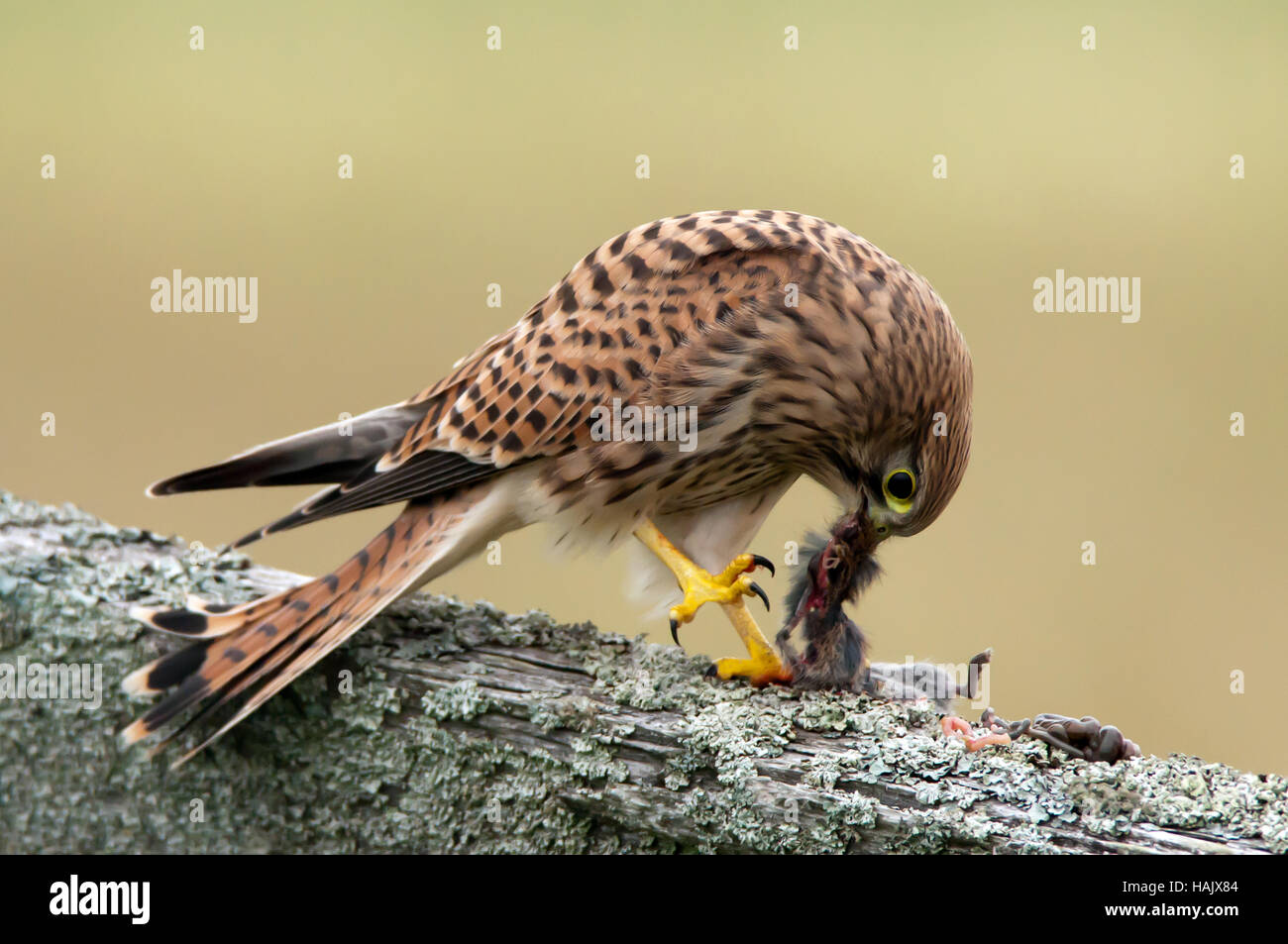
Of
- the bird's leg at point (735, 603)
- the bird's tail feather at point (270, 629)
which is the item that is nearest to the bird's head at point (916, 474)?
the bird's leg at point (735, 603)

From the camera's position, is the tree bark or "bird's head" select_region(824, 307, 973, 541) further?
"bird's head" select_region(824, 307, 973, 541)

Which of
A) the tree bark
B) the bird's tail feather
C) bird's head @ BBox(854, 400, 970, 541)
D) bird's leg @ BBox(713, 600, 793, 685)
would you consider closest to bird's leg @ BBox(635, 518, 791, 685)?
bird's leg @ BBox(713, 600, 793, 685)

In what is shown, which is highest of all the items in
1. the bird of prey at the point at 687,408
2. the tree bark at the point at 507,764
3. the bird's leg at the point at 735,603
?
the bird of prey at the point at 687,408

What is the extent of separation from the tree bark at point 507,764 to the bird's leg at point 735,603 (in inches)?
4.3

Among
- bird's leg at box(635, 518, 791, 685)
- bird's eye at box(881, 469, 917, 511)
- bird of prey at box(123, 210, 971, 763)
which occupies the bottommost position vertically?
bird's leg at box(635, 518, 791, 685)

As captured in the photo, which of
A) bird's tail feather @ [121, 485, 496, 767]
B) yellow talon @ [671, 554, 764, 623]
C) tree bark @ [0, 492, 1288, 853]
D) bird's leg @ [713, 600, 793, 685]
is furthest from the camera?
yellow talon @ [671, 554, 764, 623]

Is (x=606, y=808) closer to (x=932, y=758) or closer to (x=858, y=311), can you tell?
(x=932, y=758)

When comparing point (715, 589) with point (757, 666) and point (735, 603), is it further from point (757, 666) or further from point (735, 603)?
point (757, 666)

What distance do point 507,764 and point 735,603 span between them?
691mm

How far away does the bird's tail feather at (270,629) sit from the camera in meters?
2.23

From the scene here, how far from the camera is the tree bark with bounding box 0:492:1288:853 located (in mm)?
1931

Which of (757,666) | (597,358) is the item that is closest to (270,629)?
(597,358)

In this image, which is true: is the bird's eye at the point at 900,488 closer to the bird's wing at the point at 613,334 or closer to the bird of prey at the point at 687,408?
the bird of prey at the point at 687,408

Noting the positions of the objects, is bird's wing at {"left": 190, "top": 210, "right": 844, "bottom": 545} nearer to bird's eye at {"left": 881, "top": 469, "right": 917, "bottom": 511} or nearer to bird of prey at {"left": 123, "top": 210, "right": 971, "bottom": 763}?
bird of prey at {"left": 123, "top": 210, "right": 971, "bottom": 763}
